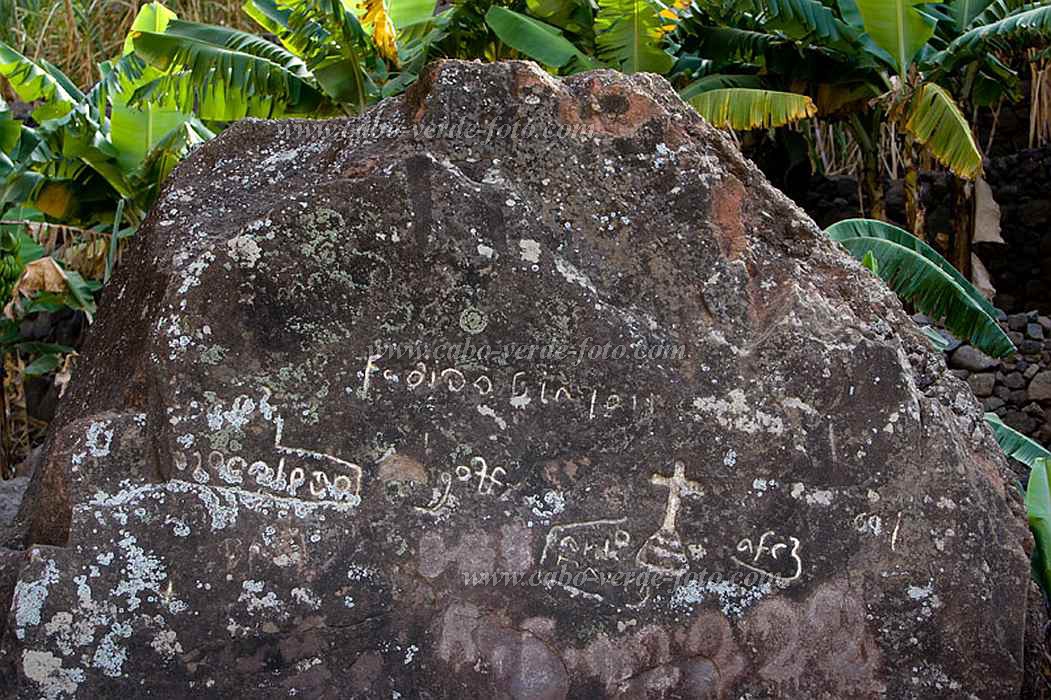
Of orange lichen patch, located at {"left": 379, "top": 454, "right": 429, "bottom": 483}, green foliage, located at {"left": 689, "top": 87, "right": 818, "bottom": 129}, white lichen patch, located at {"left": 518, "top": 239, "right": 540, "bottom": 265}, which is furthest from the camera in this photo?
green foliage, located at {"left": 689, "top": 87, "right": 818, "bottom": 129}

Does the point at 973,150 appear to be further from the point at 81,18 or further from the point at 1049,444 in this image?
the point at 81,18

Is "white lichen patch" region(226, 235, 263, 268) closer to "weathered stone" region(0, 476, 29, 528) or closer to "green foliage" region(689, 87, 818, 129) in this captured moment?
"weathered stone" region(0, 476, 29, 528)

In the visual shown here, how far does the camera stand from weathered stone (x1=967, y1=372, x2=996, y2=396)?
28.7 feet

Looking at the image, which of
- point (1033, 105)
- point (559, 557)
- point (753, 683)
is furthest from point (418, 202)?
point (1033, 105)

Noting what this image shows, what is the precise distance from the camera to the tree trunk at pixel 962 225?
1017cm

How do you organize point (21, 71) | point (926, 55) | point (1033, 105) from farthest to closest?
point (1033, 105) < point (926, 55) < point (21, 71)

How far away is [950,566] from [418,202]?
169cm

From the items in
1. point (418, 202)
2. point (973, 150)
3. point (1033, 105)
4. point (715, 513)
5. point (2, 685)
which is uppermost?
point (418, 202)

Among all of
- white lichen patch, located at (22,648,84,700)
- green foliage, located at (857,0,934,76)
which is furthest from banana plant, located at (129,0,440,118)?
white lichen patch, located at (22,648,84,700)

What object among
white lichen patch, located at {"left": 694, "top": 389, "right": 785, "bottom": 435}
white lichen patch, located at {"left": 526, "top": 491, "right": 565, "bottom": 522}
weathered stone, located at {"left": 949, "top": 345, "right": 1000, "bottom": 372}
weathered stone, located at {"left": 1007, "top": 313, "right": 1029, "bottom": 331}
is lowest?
weathered stone, located at {"left": 949, "top": 345, "right": 1000, "bottom": 372}

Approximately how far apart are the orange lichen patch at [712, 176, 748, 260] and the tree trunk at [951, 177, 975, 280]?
23.2ft

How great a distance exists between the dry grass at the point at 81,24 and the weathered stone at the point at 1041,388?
6.91m

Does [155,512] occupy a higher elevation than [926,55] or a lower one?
higher

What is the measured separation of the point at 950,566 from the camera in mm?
3457
